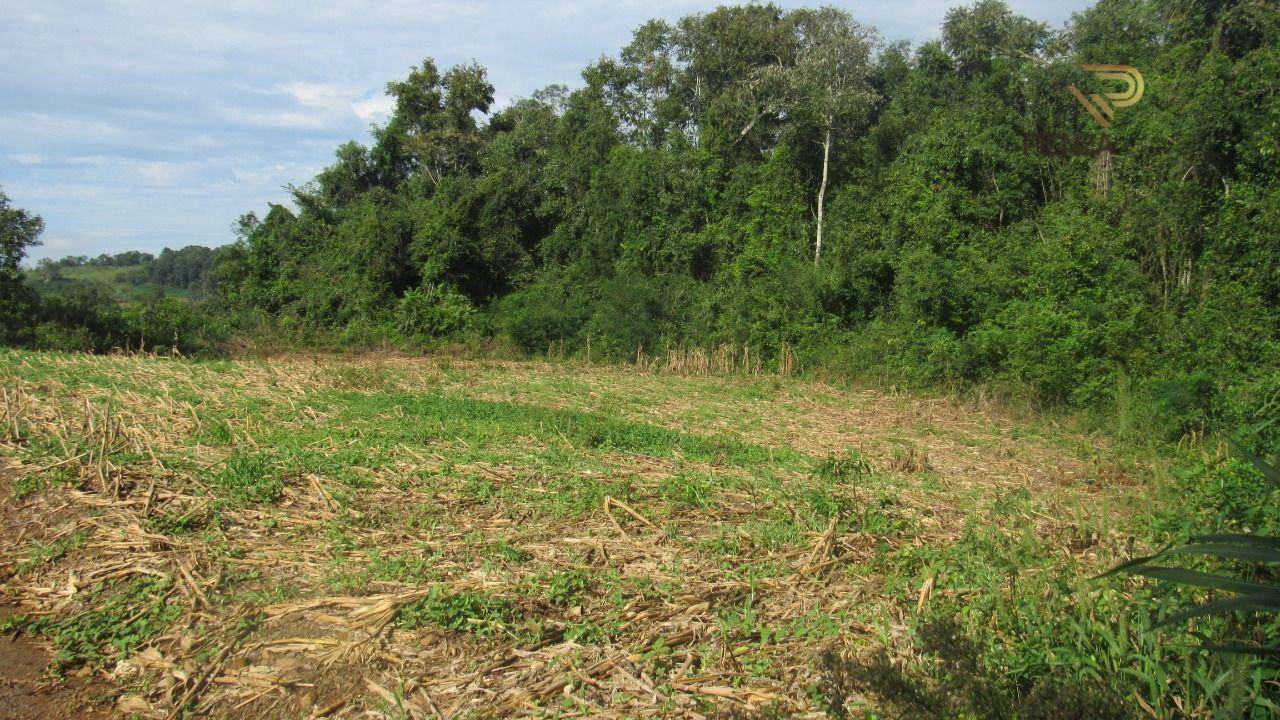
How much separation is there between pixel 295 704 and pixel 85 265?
61326 millimetres

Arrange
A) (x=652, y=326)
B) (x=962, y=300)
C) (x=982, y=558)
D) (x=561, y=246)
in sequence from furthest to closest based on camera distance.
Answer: (x=561, y=246) < (x=652, y=326) < (x=962, y=300) < (x=982, y=558)

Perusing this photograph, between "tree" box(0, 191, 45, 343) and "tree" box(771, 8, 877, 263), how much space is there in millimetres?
16908

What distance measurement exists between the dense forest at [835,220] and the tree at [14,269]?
144 millimetres

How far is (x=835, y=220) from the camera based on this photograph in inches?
741

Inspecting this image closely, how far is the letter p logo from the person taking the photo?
1334cm

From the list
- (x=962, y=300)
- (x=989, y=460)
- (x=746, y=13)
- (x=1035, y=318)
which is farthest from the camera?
(x=746, y=13)

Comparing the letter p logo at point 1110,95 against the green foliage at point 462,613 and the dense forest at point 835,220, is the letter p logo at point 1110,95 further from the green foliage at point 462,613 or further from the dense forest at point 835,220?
the green foliage at point 462,613

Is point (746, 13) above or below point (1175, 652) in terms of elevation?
above

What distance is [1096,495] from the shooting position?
20.1 feet

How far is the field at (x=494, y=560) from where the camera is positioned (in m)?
3.09

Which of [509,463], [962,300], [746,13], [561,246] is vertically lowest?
[509,463]

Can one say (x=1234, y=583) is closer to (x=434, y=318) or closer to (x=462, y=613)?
(x=462, y=613)

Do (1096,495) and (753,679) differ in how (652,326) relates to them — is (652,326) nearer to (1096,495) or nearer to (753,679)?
(1096,495)

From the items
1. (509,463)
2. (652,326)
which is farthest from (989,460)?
(652,326)
